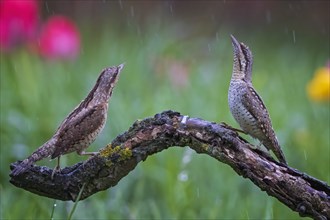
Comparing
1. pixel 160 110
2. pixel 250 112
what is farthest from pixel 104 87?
pixel 160 110

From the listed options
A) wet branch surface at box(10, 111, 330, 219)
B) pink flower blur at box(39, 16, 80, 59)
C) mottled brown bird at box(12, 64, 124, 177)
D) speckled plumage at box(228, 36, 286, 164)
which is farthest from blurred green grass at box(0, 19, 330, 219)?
mottled brown bird at box(12, 64, 124, 177)

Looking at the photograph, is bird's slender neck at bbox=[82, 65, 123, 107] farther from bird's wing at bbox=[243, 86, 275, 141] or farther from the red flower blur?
the red flower blur

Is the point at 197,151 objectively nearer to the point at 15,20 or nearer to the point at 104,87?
the point at 104,87

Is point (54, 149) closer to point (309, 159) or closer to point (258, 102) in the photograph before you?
point (258, 102)

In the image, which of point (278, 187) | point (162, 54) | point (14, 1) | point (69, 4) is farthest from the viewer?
point (69, 4)

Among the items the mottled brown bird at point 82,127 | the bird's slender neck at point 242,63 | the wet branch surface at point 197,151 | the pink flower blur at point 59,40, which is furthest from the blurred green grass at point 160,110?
the mottled brown bird at point 82,127

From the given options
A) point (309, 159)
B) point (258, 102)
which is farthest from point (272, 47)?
point (258, 102)
